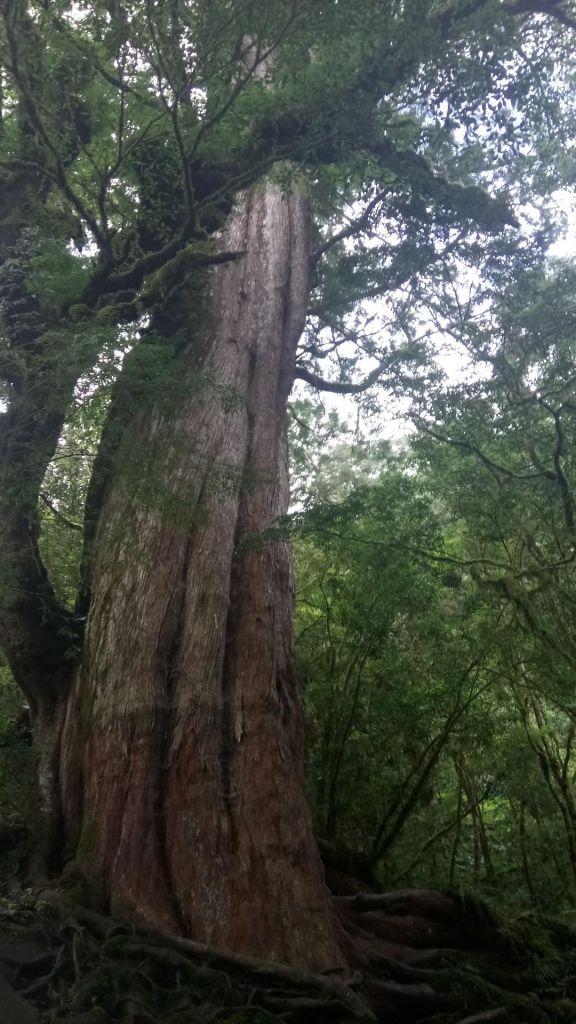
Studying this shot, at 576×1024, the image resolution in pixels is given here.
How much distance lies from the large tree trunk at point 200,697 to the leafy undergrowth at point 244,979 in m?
0.21

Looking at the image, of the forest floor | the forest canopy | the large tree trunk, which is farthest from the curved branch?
the forest floor

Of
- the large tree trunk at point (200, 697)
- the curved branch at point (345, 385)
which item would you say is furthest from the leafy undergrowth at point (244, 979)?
the curved branch at point (345, 385)

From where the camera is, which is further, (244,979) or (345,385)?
(345,385)

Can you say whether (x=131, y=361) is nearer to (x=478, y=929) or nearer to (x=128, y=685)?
(x=128, y=685)

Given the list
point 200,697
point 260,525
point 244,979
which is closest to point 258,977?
point 244,979

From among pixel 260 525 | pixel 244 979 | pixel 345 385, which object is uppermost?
pixel 345 385

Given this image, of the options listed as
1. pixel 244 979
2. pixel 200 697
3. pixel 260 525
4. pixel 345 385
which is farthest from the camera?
pixel 345 385

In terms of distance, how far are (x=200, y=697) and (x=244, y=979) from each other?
1.51 m

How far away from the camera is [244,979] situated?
3418mm

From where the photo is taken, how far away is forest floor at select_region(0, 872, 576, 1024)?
3135 millimetres

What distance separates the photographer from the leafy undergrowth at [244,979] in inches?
123

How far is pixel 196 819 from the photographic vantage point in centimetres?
402

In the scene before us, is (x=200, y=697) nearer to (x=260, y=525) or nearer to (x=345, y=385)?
(x=260, y=525)

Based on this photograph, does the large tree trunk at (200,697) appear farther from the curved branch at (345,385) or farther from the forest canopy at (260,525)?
the curved branch at (345,385)
